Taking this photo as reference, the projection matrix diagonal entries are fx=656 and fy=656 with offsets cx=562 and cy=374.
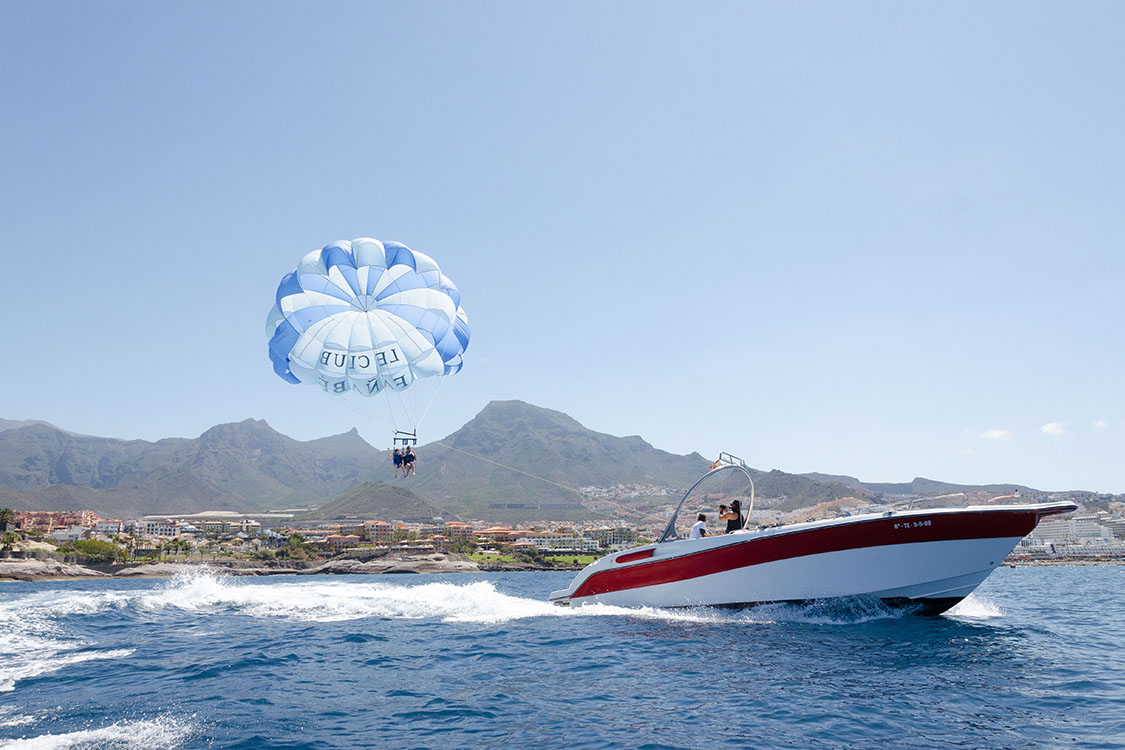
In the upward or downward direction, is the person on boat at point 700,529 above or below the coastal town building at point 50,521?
above

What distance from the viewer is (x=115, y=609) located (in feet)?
69.7

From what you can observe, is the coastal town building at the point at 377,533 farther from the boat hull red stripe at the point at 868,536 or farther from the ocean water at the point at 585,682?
the boat hull red stripe at the point at 868,536

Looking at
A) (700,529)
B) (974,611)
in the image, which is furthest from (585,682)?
(974,611)

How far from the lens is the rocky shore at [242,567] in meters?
78.5

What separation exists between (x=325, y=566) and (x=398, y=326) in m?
94.6

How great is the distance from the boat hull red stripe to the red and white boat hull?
20 mm

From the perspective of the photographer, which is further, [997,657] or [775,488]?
[775,488]

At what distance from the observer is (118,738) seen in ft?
23.5

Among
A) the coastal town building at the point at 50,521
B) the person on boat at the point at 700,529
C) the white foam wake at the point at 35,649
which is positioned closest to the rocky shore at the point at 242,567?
the coastal town building at the point at 50,521

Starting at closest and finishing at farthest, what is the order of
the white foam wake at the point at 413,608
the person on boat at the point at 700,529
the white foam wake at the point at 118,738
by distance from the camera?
the white foam wake at the point at 118,738 < the white foam wake at the point at 413,608 < the person on boat at the point at 700,529

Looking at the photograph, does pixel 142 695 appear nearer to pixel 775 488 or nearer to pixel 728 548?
pixel 728 548

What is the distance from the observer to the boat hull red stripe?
1387cm

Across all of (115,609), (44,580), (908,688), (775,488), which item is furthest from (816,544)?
(775,488)

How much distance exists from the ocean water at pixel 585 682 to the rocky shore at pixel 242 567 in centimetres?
7945
